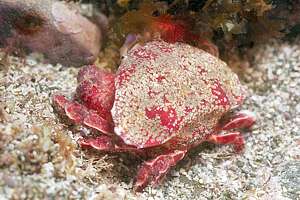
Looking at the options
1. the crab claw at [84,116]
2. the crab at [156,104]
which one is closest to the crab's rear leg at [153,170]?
the crab at [156,104]

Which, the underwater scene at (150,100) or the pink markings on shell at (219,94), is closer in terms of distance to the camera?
the underwater scene at (150,100)

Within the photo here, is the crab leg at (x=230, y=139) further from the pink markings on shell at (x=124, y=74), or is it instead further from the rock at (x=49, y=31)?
the rock at (x=49, y=31)

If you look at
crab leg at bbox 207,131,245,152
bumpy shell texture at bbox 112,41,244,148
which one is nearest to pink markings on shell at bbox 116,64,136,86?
bumpy shell texture at bbox 112,41,244,148

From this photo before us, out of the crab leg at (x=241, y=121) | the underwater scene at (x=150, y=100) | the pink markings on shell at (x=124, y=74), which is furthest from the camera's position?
the crab leg at (x=241, y=121)

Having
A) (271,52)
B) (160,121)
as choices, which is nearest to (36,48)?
(160,121)

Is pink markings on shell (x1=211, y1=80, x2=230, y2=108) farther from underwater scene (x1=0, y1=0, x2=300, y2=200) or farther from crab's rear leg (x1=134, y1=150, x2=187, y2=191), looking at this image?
crab's rear leg (x1=134, y1=150, x2=187, y2=191)

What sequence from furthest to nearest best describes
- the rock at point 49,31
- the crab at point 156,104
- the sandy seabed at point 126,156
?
the rock at point 49,31
the crab at point 156,104
the sandy seabed at point 126,156
